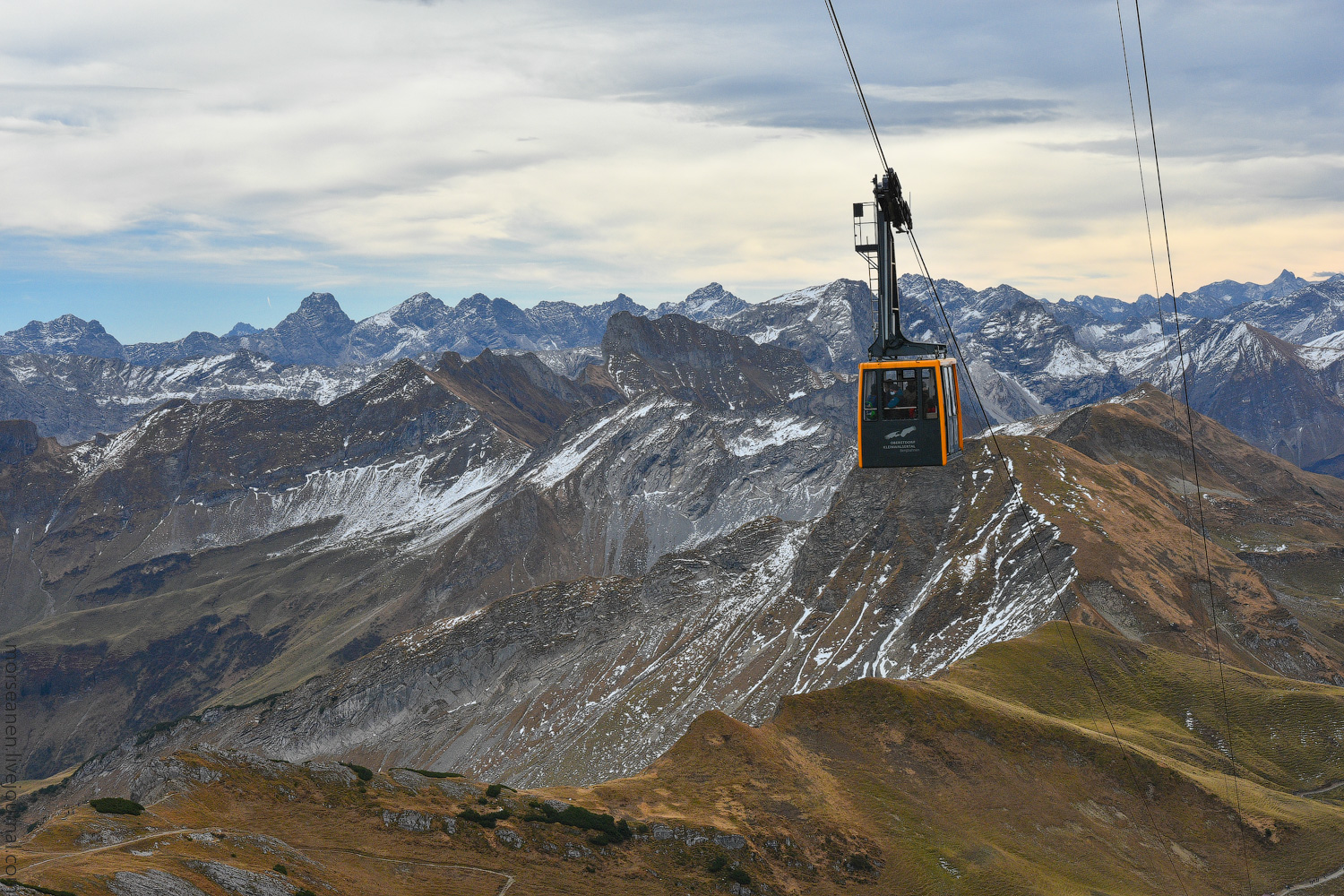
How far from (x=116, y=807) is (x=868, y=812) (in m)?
64.7

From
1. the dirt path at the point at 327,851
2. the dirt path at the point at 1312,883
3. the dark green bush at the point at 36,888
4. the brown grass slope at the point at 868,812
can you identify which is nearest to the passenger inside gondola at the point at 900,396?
the brown grass slope at the point at 868,812

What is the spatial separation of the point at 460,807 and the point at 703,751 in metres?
28.3

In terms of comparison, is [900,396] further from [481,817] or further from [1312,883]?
[1312,883]

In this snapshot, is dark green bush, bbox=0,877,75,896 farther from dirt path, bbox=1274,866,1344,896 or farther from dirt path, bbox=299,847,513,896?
dirt path, bbox=1274,866,1344,896

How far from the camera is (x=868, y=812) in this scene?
307ft

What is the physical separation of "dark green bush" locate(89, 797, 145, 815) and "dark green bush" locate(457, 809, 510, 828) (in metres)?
23.5

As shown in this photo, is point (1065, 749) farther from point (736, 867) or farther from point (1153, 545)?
point (1153, 545)

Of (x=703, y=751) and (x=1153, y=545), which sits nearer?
(x=703, y=751)

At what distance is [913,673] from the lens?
Answer: 17975 centimetres

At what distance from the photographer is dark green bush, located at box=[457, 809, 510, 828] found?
7844 cm

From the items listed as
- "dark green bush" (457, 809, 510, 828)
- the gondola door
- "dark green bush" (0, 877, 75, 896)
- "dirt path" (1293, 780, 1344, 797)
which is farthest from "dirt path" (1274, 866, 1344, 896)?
"dark green bush" (0, 877, 75, 896)

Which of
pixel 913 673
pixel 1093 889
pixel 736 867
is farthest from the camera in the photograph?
pixel 913 673

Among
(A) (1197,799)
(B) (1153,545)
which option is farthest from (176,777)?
(B) (1153,545)

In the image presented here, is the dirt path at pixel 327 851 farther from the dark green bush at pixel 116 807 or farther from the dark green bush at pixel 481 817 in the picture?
the dark green bush at pixel 481 817
